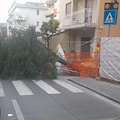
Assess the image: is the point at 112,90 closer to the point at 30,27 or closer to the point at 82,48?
the point at 30,27

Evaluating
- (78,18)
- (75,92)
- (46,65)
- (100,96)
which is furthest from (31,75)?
(78,18)

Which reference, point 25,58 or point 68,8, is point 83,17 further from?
point 25,58

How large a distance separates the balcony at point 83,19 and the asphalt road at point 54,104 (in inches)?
357

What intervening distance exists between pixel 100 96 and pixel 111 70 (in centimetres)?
227

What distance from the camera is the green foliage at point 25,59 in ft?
29.5

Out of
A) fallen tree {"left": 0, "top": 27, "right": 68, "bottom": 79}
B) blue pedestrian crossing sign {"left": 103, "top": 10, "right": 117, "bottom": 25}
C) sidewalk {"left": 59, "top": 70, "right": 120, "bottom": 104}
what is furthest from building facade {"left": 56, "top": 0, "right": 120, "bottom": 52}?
sidewalk {"left": 59, "top": 70, "right": 120, "bottom": 104}

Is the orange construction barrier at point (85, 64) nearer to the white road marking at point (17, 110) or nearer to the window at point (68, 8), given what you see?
the white road marking at point (17, 110)

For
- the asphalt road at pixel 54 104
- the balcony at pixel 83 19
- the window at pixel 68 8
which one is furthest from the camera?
the window at pixel 68 8

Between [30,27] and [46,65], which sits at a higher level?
[30,27]

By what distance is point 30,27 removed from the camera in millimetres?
9430

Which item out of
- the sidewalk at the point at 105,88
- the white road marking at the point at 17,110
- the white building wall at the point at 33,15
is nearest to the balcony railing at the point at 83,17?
the sidewalk at the point at 105,88

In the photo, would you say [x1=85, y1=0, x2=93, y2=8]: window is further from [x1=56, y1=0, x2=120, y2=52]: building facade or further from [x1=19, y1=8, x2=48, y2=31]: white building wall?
[x1=19, y1=8, x2=48, y2=31]: white building wall

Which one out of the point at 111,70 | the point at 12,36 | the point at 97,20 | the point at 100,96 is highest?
the point at 97,20

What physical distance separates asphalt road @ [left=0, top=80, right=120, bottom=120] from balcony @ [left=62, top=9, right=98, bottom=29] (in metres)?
9.07
